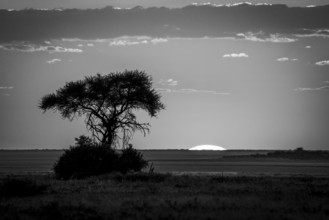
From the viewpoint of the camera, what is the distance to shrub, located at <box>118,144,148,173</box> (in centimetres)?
5434

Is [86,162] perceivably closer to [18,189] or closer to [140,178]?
[140,178]

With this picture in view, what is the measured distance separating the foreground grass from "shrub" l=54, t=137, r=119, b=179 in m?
8.29

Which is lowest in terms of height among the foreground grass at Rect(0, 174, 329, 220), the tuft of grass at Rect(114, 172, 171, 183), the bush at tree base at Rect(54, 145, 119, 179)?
the foreground grass at Rect(0, 174, 329, 220)

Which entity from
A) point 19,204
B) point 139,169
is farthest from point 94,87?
point 19,204

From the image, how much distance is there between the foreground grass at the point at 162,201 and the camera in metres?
26.8

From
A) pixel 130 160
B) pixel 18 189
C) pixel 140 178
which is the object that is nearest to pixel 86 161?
pixel 130 160

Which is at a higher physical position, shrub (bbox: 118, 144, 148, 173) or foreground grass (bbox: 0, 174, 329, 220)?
shrub (bbox: 118, 144, 148, 173)

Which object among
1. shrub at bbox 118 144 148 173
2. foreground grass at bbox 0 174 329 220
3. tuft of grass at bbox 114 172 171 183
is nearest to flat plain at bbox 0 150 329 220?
foreground grass at bbox 0 174 329 220

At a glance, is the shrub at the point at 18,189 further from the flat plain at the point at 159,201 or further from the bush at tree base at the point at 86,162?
the bush at tree base at the point at 86,162

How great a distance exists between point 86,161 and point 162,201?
22.2 metres

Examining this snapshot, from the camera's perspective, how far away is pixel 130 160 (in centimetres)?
5475

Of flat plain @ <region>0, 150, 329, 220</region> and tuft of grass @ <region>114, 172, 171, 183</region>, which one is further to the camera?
tuft of grass @ <region>114, 172, 171, 183</region>

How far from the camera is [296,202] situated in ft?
103

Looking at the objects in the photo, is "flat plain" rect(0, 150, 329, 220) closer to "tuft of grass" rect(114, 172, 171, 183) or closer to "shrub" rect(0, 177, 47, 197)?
"shrub" rect(0, 177, 47, 197)
